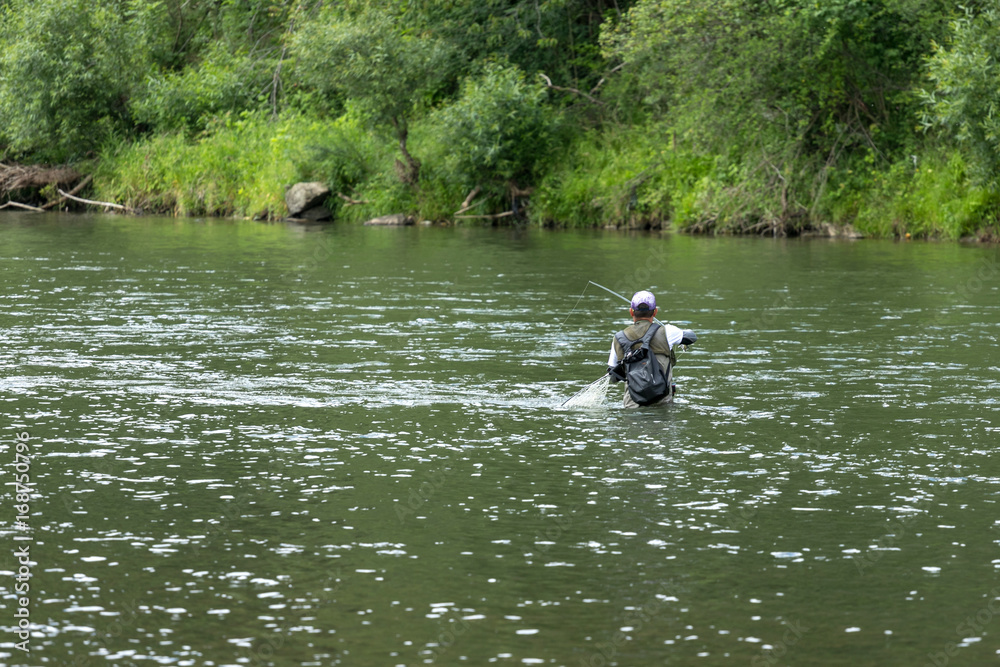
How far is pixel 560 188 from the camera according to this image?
3950 centimetres

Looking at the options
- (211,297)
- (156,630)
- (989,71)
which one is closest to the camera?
(156,630)

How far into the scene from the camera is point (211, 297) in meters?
20.3

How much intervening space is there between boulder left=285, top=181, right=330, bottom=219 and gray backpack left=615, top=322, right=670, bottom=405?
1274 inches

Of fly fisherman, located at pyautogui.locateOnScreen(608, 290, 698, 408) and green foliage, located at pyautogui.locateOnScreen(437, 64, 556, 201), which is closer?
fly fisherman, located at pyautogui.locateOnScreen(608, 290, 698, 408)

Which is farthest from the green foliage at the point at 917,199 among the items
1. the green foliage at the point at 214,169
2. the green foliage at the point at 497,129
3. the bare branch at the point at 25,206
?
the bare branch at the point at 25,206

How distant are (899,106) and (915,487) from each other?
26.6 meters

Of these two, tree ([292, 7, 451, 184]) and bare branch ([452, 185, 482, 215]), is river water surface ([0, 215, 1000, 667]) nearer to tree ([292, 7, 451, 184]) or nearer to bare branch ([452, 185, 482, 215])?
tree ([292, 7, 451, 184])

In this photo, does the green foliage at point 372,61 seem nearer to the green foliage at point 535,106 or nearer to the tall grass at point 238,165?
the green foliage at point 535,106

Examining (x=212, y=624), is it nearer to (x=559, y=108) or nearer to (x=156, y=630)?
(x=156, y=630)

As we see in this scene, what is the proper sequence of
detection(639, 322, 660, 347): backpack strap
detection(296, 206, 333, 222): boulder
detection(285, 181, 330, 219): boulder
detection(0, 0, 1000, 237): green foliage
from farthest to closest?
detection(296, 206, 333, 222): boulder
detection(285, 181, 330, 219): boulder
detection(0, 0, 1000, 237): green foliage
detection(639, 322, 660, 347): backpack strap

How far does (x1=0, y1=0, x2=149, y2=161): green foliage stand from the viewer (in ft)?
153

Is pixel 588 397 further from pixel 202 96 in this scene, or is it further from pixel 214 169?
pixel 202 96

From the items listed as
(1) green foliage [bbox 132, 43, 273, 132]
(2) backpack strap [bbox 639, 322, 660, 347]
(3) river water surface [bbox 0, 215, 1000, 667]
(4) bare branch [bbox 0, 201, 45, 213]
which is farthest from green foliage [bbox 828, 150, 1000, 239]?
(4) bare branch [bbox 0, 201, 45, 213]

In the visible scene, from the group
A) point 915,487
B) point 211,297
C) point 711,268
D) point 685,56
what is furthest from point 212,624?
point 685,56
